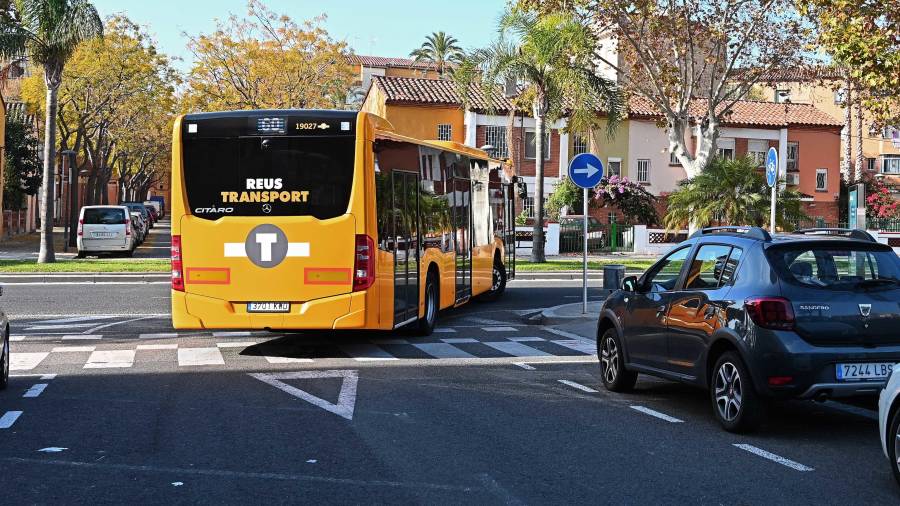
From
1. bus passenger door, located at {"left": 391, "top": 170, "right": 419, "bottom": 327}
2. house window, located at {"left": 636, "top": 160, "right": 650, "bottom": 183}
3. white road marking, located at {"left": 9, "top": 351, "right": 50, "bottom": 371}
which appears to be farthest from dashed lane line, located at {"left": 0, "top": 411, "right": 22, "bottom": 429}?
house window, located at {"left": 636, "top": 160, "right": 650, "bottom": 183}

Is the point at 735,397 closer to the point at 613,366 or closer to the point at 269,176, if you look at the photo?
the point at 613,366

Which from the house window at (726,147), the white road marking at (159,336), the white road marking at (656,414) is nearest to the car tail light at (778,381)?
the white road marking at (656,414)

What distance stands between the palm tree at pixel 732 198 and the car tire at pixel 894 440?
30.7m

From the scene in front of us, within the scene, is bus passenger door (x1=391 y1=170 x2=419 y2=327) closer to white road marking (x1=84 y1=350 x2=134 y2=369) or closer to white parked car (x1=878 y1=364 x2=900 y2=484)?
white road marking (x1=84 y1=350 x2=134 y2=369)

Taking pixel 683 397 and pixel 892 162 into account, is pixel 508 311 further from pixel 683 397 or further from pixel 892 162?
pixel 892 162

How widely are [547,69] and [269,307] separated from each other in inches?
857

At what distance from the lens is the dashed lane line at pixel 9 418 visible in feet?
29.1

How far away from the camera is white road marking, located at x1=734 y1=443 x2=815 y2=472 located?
746cm

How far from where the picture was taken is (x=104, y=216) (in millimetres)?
37844

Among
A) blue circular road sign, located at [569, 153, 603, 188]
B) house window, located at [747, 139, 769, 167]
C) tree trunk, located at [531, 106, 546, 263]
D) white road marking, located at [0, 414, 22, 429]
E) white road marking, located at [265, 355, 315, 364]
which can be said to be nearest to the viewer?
white road marking, located at [0, 414, 22, 429]

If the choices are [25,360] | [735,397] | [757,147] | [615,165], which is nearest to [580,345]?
[735,397]

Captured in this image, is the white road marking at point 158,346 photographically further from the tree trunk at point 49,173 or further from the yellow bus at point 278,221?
the tree trunk at point 49,173

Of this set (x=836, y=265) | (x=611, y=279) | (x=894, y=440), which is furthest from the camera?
(x=611, y=279)

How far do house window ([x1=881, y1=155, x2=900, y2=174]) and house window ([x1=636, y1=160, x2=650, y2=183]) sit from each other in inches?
1268
